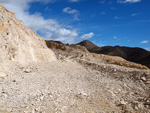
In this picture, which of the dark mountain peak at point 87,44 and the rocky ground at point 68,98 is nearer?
the rocky ground at point 68,98

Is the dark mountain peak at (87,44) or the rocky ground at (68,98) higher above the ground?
the dark mountain peak at (87,44)

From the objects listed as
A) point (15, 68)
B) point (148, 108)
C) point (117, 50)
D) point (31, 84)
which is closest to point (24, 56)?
point (15, 68)

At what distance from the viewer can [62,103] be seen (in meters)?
3.85

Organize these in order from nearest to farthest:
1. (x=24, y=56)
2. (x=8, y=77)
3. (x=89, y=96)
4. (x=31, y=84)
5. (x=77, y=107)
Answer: (x=77, y=107), (x=89, y=96), (x=31, y=84), (x=8, y=77), (x=24, y=56)

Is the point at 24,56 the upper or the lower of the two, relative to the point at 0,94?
upper

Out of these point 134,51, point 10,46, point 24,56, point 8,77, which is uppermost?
point 134,51

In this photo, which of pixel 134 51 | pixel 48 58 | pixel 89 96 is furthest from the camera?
pixel 134 51

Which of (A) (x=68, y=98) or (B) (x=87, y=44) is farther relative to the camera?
(B) (x=87, y=44)

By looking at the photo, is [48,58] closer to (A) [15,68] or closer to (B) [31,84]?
(A) [15,68]

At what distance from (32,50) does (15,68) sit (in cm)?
370

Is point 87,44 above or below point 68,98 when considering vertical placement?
above

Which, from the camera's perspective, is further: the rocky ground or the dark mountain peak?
the dark mountain peak

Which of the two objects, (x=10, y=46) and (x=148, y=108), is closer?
(x=148, y=108)

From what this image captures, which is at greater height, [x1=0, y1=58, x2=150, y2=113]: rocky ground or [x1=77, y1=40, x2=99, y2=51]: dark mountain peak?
[x1=77, y1=40, x2=99, y2=51]: dark mountain peak
